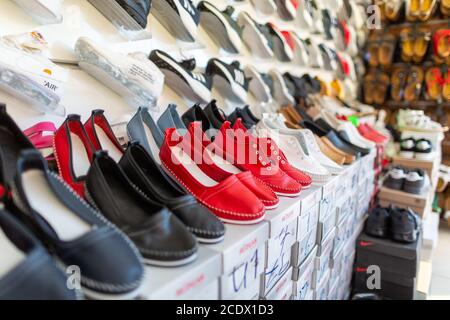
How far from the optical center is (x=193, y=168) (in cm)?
67

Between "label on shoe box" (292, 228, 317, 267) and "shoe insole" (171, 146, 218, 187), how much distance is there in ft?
0.89

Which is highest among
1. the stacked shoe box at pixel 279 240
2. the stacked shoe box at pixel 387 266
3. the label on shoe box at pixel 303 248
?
the stacked shoe box at pixel 279 240

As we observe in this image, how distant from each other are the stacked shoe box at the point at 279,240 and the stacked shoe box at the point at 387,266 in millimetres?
802

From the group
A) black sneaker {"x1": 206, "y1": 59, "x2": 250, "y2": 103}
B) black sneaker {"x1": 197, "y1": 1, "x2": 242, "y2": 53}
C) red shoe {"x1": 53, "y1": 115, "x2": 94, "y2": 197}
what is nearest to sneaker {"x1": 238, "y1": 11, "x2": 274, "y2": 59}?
black sneaker {"x1": 197, "y1": 1, "x2": 242, "y2": 53}

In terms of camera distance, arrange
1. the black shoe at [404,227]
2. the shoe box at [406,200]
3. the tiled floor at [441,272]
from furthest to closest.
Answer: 1. the shoe box at [406,200]
2. the tiled floor at [441,272]
3. the black shoe at [404,227]

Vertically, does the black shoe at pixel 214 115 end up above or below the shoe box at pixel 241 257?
above

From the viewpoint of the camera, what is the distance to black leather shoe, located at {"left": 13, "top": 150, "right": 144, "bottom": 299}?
0.34 meters

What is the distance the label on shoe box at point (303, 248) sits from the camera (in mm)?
769

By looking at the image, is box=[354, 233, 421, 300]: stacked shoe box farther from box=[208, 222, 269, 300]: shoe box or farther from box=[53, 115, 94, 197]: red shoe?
box=[53, 115, 94, 197]: red shoe

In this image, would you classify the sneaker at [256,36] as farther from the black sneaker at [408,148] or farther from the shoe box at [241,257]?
the black sneaker at [408,148]

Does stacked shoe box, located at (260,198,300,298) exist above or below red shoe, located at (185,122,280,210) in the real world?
below

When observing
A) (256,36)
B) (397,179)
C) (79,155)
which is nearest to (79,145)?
(79,155)

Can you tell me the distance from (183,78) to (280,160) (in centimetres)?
35

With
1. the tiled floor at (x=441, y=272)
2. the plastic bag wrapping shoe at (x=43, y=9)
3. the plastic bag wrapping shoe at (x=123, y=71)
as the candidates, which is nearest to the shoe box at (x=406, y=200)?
the tiled floor at (x=441, y=272)
